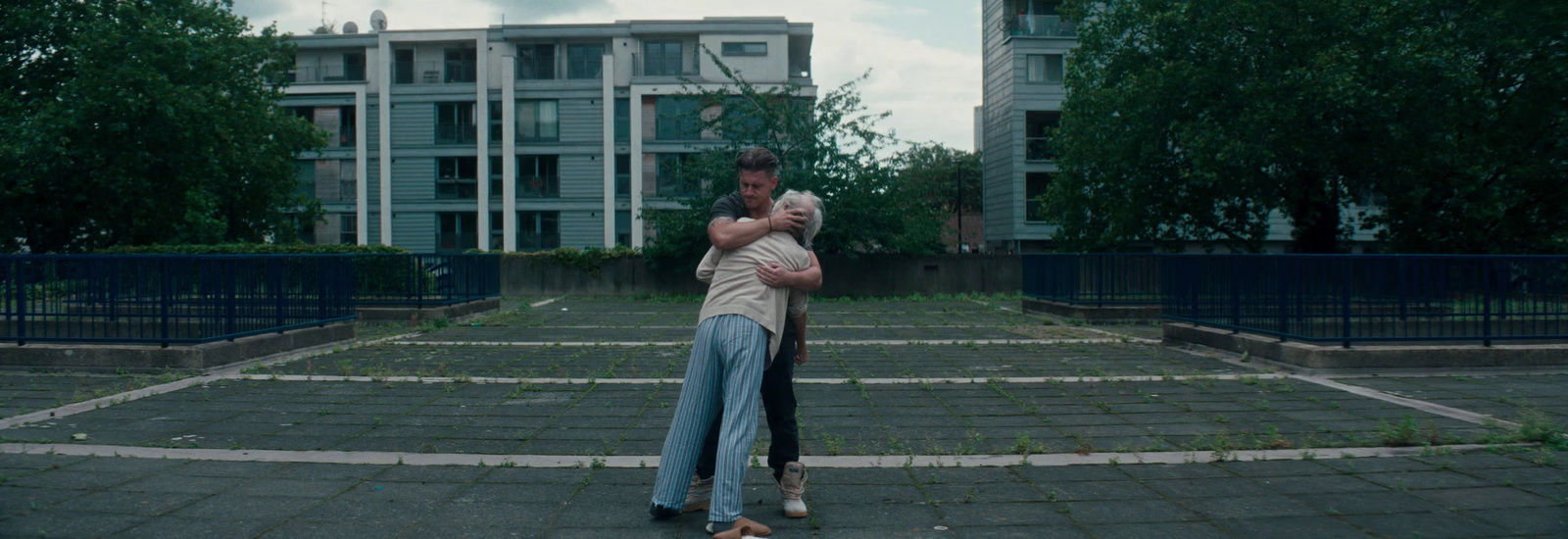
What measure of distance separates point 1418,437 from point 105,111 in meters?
27.8

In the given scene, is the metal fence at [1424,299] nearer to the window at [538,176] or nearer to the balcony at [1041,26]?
the balcony at [1041,26]

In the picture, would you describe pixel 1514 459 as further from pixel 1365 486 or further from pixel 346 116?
pixel 346 116

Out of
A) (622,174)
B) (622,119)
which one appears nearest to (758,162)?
(622,174)

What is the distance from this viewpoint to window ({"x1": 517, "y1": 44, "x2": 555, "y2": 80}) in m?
40.8

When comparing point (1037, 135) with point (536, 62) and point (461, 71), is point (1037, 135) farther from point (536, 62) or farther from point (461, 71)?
point (461, 71)

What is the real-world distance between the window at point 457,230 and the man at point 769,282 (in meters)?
38.6

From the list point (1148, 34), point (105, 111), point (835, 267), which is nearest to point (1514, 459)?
point (1148, 34)

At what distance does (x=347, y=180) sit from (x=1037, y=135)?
2903 centimetres

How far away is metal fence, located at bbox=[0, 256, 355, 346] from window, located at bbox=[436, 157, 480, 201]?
103 feet

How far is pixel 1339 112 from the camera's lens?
18859 mm

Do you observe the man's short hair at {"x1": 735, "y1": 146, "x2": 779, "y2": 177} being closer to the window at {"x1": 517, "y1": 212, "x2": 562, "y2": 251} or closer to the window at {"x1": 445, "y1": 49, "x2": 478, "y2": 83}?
the window at {"x1": 517, "y1": 212, "x2": 562, "y2": 251}

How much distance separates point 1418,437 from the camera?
5922 mm

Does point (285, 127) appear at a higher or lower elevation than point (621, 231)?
higher

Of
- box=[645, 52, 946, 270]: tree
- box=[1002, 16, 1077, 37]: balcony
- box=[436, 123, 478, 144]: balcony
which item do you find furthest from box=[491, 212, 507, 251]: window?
box=[1002, 16, 1077, 37]: balcony
